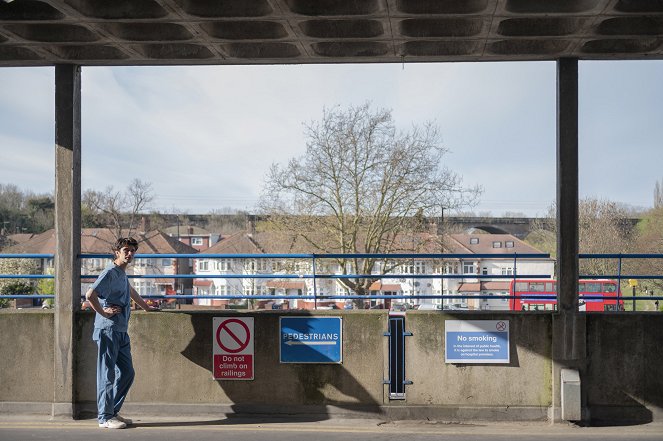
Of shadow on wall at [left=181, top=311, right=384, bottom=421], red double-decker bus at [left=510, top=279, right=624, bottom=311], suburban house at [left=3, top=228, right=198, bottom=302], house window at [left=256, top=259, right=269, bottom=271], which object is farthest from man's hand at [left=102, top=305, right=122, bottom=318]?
suburban house at [left=3, top=228, right=198, bottom=302]

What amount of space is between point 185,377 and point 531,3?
5998 millimetres

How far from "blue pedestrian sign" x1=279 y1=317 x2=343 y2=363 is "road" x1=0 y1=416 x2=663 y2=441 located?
2.56 ft

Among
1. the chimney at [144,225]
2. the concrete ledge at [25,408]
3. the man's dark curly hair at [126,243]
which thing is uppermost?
the chimney at [144,225]

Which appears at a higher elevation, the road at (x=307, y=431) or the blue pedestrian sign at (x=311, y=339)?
the blue pedestrian sign at (x=311, y=339)

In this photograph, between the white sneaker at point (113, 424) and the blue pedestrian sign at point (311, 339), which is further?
the blue pedestrian sign at point (311, 339)

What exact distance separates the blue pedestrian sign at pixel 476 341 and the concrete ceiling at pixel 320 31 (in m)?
3.33

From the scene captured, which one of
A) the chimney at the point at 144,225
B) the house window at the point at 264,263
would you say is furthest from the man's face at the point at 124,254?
the chimney at the point at 144,225

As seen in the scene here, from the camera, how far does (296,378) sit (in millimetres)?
8492

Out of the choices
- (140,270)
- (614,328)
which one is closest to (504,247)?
(140,270)

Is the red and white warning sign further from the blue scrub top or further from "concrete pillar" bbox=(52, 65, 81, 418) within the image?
"concrete pillar" bbox=(52, 65, 81, 418)

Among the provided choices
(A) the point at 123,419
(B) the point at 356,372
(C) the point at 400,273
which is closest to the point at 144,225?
(C) the point at 400,273

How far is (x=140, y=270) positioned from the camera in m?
72.3

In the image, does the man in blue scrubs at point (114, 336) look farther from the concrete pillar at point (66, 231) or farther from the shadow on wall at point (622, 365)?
the shadow on wall at point (622, 365)

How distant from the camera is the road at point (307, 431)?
24.5ft
